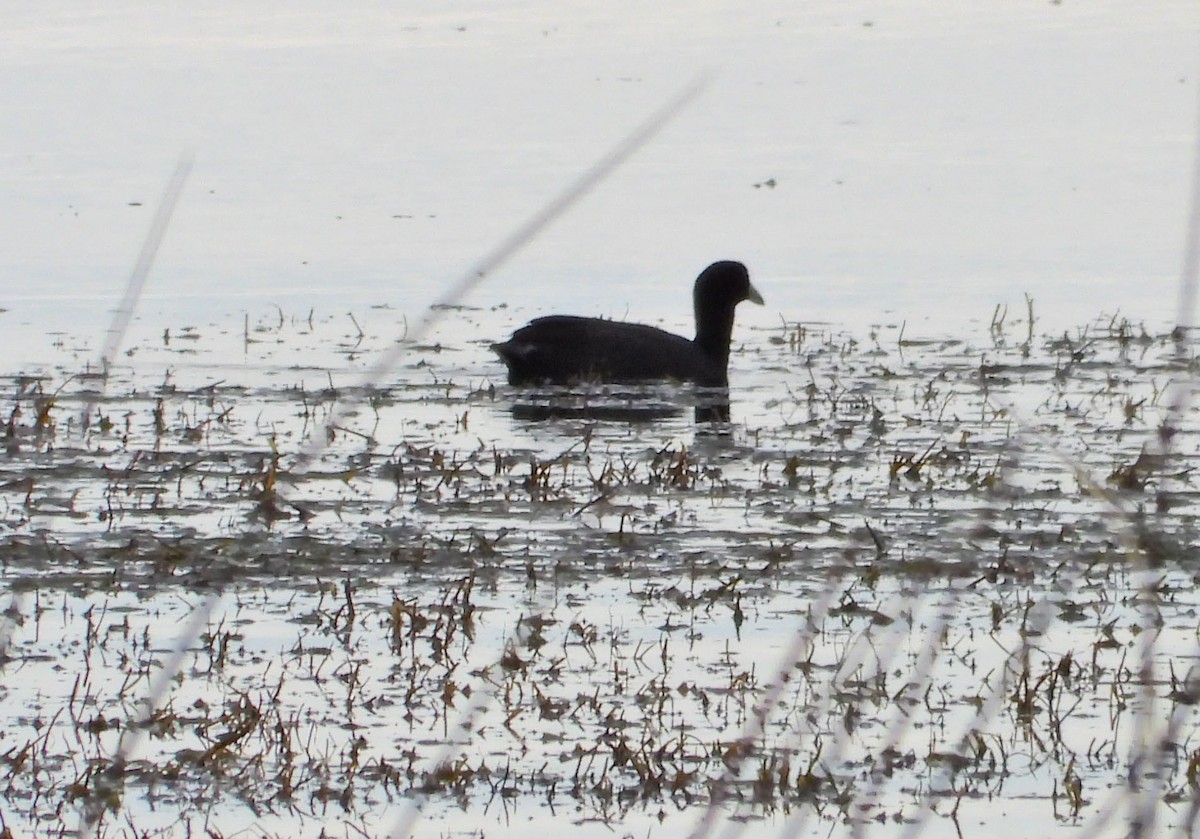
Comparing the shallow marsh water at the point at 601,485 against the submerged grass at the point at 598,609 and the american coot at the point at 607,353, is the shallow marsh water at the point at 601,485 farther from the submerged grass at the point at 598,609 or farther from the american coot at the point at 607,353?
the american coot at the point at 607,353

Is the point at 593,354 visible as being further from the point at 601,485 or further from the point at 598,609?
the point at 598,609

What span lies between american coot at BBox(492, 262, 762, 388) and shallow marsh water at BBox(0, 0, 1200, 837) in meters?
0.17

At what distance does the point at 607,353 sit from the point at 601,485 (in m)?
3.10

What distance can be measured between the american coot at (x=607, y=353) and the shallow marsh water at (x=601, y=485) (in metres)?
0.17

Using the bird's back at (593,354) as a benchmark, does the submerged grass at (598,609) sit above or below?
below

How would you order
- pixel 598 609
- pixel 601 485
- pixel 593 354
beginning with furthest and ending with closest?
pixel 593 354 → pixel 601 485 → pixel 598 609

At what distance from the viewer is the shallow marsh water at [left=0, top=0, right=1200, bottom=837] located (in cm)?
621

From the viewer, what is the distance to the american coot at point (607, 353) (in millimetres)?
12398

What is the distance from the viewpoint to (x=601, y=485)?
9.43 meters

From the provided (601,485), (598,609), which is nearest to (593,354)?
(601,485)

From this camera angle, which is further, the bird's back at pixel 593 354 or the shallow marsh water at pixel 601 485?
the bird's back at pixel 593 354

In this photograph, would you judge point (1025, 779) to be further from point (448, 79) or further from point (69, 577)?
point (448, 79)

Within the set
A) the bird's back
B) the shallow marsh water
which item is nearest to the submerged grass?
the shallow marsh water

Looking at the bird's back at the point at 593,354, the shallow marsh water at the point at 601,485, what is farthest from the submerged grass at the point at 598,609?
the bird's back at the point at 593,354
